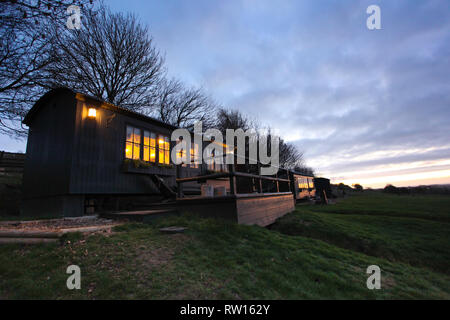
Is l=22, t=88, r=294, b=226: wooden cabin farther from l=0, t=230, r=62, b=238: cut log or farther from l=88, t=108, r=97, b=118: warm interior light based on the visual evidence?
l=0, t=230, r=62, b=238: cut log

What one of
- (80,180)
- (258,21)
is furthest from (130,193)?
(258,21)

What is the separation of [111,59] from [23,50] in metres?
6.38

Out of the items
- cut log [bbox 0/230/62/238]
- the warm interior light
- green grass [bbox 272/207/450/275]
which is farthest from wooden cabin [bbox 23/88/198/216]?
green grass [bbox 272/207/450/275]

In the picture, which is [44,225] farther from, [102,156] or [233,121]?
[233,121]

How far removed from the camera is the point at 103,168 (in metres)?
7.47

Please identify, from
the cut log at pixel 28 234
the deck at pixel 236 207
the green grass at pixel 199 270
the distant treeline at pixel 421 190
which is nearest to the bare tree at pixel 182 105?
the deck at pixel 236 207

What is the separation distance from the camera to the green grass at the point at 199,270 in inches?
96.3

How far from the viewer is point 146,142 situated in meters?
9.19

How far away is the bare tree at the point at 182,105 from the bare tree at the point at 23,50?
970 cm

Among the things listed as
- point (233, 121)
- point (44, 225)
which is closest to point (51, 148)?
point (44, 225)

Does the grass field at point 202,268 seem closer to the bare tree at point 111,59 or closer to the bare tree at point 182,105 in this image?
the bare tree at point 111,59

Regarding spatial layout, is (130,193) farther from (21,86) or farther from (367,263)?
(367,263)

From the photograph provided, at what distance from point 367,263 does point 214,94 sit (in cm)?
1868
